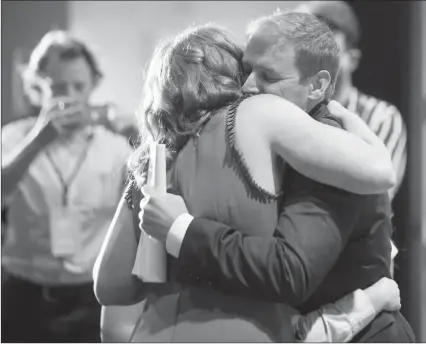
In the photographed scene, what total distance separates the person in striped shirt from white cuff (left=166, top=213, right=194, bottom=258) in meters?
0.88

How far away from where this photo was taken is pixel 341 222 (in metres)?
0.89

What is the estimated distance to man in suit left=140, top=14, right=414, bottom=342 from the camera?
0.85m

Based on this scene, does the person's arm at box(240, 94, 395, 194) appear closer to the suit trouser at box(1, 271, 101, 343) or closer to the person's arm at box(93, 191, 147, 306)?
the person's arm at box(93, 191, 147, 306)

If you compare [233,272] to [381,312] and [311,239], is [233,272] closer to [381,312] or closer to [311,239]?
[311,239]

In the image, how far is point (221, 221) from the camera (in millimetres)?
888

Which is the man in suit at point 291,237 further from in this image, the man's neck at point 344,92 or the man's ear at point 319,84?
the man's neck at point 344,92

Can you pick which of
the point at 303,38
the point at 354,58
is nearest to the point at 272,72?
the point at 303,38

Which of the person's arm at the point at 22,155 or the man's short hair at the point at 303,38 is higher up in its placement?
the man's short hair at the point at 303,38

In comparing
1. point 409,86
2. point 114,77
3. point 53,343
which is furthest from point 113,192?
point 409,86

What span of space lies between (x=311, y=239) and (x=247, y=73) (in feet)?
0.88

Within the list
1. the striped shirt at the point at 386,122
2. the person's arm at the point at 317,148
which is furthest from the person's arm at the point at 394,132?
the person's arm at the point at 317,148

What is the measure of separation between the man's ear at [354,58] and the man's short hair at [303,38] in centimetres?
88

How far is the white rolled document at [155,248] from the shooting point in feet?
3.04

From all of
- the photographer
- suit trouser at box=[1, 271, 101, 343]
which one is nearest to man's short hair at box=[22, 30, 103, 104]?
the photographer
